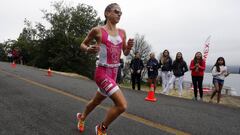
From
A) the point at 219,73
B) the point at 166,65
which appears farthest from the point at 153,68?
the point at 219,73

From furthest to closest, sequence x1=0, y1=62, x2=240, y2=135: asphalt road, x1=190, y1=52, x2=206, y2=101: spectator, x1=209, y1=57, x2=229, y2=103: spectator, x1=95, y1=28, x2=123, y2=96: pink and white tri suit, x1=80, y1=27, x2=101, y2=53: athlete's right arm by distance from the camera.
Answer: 1. x1=190, y1=52, x2=206, y2=101: spectator
2. x1=209, y1=57, x2=229, y2=103: spectator
3. x1=0, y1=62, x2=240, y2=135: asphalt road
4. x1=95, y1=28, x2=123, y2=96: pink and white tri suit
5. x1=80, y1=27, x2=101, y2=53: athlete's right arm

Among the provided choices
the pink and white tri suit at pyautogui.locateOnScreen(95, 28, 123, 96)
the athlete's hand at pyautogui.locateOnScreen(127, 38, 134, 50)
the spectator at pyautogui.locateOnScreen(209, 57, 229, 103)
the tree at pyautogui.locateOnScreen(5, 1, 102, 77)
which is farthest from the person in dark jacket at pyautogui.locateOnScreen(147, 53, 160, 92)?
the tree at pyautogui.locateOnScreen(5, 1, 102, 77)

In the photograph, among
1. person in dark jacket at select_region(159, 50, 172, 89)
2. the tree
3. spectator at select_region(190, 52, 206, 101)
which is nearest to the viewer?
spectator at select_region(190, 52, 206, 101)

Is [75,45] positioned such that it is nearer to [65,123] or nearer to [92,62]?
[92,62]

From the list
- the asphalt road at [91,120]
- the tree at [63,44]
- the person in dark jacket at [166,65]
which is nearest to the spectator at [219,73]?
the person in dark jacket at [166,65]

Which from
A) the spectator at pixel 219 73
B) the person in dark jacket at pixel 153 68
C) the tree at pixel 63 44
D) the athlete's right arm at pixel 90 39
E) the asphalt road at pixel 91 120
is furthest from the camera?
the tree at pixel 63 44

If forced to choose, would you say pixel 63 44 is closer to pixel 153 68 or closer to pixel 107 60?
pixel 153 68

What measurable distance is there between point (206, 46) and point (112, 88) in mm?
19553

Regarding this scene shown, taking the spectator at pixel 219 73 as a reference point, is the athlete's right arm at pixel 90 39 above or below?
above

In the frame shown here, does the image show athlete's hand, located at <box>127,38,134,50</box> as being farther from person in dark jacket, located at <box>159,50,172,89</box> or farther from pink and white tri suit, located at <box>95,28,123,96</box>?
person in dark jacket, located at <box>159,50,172,89</box>

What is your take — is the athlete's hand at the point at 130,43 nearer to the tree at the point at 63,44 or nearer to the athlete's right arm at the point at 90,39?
the athlete's right arm at the point at 90,39

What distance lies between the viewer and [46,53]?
54938mm

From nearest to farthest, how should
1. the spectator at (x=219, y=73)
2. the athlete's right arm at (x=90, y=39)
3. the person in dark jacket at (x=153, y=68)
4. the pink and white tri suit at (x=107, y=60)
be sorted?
the athlete's right arm at (x=90, y=39) → the pink and white tri suit at (x=107, y=60) → the spectator at (x=219, y=73) → the person in dark jacket at (x=153, y=68)

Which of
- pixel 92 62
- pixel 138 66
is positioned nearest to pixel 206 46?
pixel 138 66
